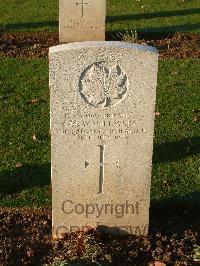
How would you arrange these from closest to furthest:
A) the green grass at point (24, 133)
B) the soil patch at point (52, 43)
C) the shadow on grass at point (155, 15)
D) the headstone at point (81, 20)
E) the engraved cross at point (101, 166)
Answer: the engraved cross at point (101, 166) → the green grass at point (24, 133) → the soil patch at point (52, 43) → the headstone at point (81, 20) → the shadow on grass at point (155, 15)

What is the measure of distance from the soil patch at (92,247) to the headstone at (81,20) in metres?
6.30

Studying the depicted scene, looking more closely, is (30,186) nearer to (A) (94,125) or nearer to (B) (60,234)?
(B) (60,234)

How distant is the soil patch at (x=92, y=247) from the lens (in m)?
4.46

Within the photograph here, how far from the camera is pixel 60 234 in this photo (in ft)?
15.8

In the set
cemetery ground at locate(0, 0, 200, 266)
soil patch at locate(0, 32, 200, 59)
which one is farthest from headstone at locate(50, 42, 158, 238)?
soil patch at locate(0, 32, 200, 59)

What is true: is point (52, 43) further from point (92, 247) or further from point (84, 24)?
point (92, 247)

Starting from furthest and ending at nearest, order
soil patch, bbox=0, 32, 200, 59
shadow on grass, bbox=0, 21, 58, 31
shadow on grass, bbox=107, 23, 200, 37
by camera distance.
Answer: shadow on grass, bbox=0, 21, 58, 31 < shadow on grass, bbox=107, 23, 200, 37 < soil patch, bbox=0, 32, 200, 59

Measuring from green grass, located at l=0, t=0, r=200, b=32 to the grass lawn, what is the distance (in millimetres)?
2501

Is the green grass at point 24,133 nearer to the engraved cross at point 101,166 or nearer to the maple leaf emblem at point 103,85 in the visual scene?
the engraved cross at point 101,166

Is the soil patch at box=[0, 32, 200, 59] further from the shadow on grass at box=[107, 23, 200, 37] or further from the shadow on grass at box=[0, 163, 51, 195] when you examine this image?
the shadow on grass at box=[0, 163, 51, 195]

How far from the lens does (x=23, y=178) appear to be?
5812 millimetres

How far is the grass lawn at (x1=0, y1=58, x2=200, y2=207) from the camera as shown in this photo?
5625 mm

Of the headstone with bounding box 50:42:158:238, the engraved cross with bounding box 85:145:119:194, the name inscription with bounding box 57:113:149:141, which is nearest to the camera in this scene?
the headstone with bounding box 50:42:158:238

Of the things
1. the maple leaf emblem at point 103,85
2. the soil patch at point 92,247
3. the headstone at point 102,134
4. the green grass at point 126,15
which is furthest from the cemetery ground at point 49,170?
the maple leaf emblem at point 103,85
